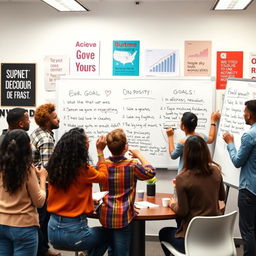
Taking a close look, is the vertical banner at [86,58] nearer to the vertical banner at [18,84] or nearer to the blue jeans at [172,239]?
the vertical banner at [18,84]

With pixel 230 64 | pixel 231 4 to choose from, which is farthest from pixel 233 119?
pixel 231 4

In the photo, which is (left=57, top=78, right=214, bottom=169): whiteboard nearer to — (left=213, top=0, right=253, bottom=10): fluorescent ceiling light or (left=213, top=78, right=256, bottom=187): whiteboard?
(left=213, top=78, right=256, bottom=187): whiteboard

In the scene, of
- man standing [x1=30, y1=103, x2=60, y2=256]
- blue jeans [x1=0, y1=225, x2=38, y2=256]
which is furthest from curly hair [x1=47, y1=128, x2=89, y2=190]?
man standing [x1=30, y1=103, x2=60, y2=256]

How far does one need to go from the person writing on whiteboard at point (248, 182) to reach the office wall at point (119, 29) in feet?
3.89

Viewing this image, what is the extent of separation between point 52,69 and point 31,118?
→ 63 cm

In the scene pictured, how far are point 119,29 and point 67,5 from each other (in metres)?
0.65

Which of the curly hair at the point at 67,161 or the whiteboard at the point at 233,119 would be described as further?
the whiteboard at the point at 233,119

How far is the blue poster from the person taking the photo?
14.2 feet

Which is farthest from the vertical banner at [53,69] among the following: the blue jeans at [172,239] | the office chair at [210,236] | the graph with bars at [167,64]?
the office chair at [210,236]

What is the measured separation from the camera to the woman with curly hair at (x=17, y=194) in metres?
2.27

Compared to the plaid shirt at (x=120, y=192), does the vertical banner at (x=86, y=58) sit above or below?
above

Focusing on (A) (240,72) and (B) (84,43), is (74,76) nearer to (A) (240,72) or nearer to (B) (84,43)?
(B) (84,43)

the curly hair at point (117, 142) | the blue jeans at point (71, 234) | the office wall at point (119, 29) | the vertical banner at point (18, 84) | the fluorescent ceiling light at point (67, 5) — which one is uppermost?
the fluorescent ceiling light at point (67, 5)

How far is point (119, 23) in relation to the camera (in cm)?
436
